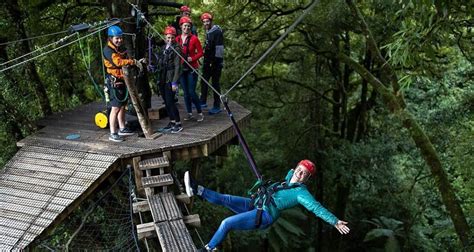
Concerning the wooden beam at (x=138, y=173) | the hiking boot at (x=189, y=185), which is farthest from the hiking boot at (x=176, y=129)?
the hiking boot at (x=189, y=185)

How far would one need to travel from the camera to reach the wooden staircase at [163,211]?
450 centimetres

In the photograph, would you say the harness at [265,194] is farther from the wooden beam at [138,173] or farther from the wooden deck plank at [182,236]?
the wooden beam at [138,173]

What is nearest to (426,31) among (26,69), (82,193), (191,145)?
(191,145)

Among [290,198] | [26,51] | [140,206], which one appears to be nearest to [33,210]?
[140,206]

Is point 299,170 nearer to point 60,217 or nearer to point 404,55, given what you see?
point 404,55

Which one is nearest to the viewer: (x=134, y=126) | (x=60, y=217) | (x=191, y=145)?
(x=60, y=217)

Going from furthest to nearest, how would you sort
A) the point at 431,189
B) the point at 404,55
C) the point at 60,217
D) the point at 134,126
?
the point at 431,189, the point at 134,126, the point at 60,217, the point at 404,55

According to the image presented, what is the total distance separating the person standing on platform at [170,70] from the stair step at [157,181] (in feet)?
3.25

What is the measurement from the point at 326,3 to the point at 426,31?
569 cm

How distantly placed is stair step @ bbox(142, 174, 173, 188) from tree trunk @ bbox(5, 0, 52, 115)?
3741 mm

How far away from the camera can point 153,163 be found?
19.0 feet

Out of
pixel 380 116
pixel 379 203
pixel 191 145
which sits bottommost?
pixel 379 203

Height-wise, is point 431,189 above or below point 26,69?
below

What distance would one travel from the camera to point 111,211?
25.3 ft
